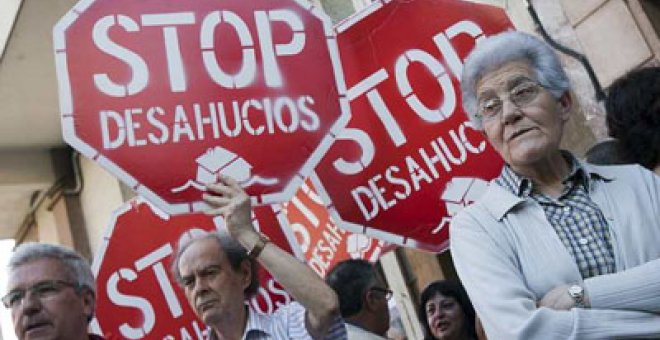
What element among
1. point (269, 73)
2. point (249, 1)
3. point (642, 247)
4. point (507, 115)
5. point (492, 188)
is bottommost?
point (642, 247)

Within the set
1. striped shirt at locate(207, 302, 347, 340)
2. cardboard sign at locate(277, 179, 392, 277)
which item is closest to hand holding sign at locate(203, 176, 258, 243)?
striped shirt at locate(207, 302, 347, 340)

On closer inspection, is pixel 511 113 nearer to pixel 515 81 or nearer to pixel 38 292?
pixel 515 81

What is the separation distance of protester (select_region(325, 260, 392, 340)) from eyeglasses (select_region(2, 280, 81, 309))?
4.71ft

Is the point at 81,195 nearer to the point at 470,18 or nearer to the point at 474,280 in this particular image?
the point at 470,18

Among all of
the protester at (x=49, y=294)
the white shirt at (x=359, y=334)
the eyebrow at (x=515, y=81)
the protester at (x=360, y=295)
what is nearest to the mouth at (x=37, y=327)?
the protester at (x=49, y=294)

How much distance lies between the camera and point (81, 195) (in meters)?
9.47

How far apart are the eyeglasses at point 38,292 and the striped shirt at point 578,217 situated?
5.34ft

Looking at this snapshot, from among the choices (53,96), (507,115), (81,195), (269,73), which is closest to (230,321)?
(269,73)

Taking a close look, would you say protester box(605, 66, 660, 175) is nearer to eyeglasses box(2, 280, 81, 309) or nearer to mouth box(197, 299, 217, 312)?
mouth box(197, 299, 217, 312)

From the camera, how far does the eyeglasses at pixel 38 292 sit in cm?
276

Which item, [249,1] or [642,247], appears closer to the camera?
[642,247]

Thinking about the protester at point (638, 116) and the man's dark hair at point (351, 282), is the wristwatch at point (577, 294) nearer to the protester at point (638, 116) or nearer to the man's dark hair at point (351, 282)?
the protester at point (638, 116)

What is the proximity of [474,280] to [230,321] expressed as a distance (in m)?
1.19

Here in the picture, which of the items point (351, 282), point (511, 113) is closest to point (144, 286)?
point (351, 282)
